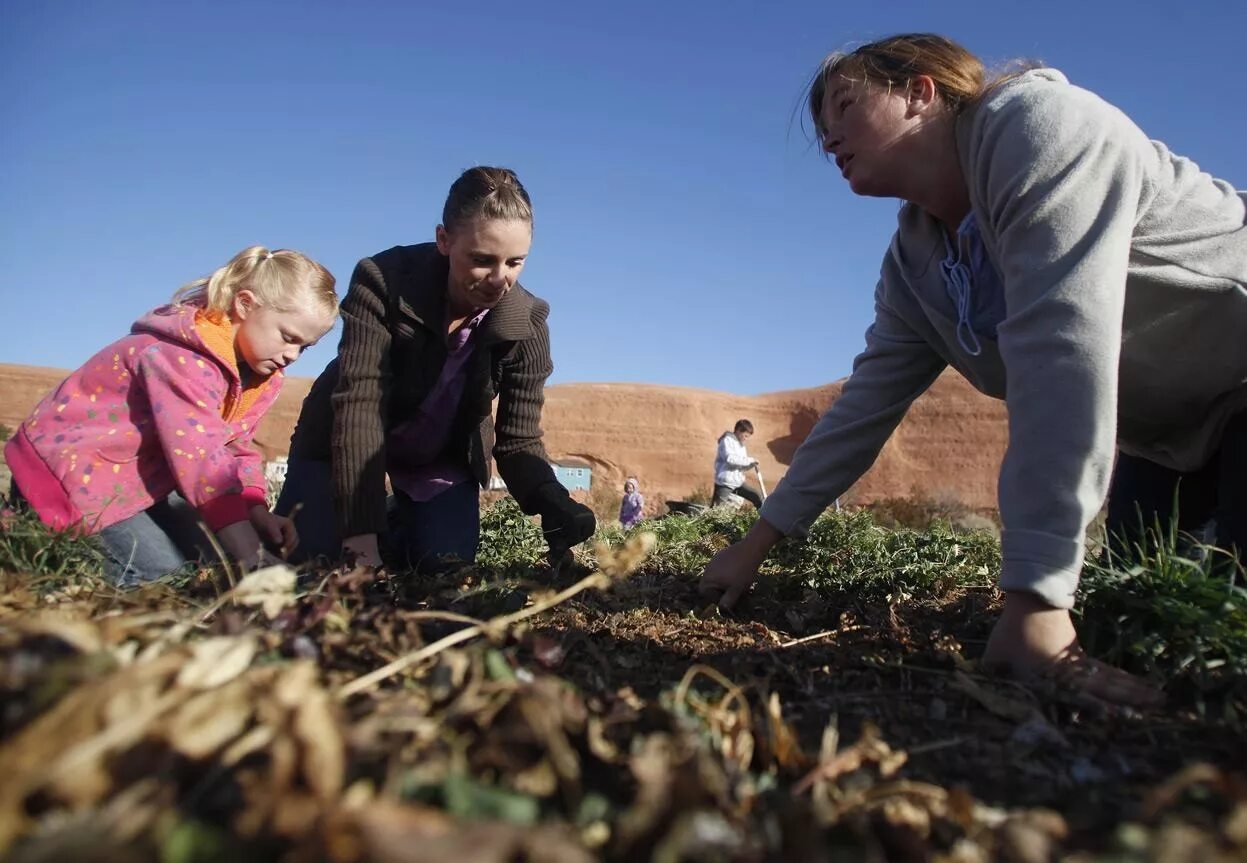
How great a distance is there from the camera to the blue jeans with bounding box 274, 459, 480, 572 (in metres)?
3.82

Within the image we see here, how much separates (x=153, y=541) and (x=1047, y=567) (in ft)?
9.66

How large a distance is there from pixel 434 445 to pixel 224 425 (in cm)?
102

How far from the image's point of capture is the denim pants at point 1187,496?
2461 mm

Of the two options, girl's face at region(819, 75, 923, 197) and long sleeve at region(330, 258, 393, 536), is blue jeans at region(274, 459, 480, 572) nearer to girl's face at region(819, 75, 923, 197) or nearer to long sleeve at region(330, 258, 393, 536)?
long sleeve at region(330, 258, 393, 536)

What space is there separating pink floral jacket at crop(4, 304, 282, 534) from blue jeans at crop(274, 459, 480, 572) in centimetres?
55

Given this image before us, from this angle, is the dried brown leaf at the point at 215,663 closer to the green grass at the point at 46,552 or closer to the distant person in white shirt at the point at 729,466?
the green grass at the point at 46,552

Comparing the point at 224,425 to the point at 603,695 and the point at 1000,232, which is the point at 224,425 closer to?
the point at 603,695

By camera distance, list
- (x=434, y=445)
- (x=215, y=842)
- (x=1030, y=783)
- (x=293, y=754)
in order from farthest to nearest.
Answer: (x=434, y=445)
(x=1030, y=783)
(x=293, y=754)
(x=215, y=842)

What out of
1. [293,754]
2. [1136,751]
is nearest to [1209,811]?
[1136,751]

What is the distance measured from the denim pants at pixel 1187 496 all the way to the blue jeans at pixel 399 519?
2.61m

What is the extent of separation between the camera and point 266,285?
3457mm

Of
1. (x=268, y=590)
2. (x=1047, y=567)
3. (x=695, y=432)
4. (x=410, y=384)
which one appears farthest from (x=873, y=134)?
(x=695, y=432)

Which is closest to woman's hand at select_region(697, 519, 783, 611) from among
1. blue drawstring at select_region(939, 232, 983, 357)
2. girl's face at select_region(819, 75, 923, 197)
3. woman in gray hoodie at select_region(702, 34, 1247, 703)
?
woman in gray hoodie at select_region(702, 34, 1247, 703)

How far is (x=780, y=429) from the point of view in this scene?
47.7 meters
